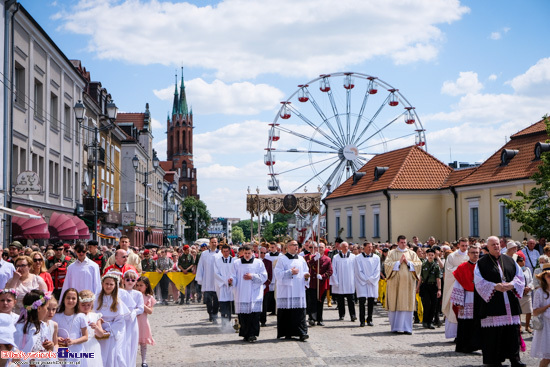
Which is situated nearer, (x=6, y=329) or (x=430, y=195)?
(x=6, y=329)

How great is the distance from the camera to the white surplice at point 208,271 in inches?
763

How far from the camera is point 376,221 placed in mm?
48031

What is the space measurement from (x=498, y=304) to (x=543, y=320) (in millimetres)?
1234

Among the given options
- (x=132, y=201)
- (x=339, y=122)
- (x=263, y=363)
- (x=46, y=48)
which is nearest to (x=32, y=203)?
(x=46, y=48)

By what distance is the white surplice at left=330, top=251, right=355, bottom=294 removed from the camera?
747 inches

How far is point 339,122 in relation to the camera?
169ft

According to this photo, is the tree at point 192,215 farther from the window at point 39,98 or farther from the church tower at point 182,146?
the window at point 39,98

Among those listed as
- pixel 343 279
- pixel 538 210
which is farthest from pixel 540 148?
pixel 343 279

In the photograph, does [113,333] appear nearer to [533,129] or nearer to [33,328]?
[33,328]

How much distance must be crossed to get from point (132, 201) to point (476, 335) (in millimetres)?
60282

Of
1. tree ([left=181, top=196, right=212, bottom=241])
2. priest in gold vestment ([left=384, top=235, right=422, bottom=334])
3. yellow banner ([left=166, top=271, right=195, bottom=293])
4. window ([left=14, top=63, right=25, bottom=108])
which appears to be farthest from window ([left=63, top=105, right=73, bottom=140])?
tree ([left=181, top=196, right=212, bottom=241])

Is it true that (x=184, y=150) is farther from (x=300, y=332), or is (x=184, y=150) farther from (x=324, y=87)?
(x=300, y=332)

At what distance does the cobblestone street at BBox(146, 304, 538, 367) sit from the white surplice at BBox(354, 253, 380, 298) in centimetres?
82

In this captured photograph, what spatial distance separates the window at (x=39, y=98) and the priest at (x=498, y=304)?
25.1m
